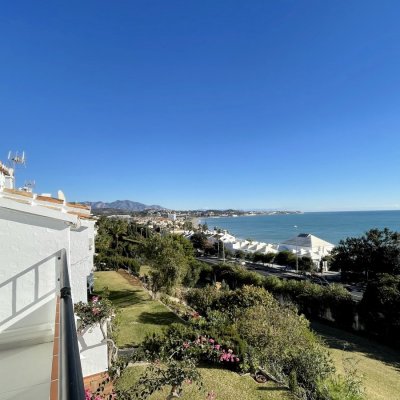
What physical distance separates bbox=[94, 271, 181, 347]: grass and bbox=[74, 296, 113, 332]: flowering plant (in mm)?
3690

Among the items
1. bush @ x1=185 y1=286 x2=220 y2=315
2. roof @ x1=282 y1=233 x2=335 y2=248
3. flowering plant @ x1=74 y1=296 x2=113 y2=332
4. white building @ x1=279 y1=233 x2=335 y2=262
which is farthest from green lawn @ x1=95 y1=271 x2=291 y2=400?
roof @ x1=282 y1=233 x2=335 y2=248

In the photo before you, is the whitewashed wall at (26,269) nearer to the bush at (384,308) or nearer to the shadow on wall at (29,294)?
the shadow on wall at (29,294)

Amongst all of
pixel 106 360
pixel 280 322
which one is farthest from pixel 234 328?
pixel 106 360

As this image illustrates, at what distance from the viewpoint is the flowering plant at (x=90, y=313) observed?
6.57 metres

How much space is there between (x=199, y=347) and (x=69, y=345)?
7.35 meters

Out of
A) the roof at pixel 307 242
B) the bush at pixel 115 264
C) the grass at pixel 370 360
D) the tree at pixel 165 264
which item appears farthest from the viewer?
the roof at pixel 307 242

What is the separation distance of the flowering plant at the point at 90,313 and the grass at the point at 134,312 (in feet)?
12.1

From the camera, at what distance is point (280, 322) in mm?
10328

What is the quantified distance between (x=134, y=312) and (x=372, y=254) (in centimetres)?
2848

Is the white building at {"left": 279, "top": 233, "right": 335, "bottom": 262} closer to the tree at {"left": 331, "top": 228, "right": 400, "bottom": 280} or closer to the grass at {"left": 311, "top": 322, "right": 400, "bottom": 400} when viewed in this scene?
the tree at {"left": 331, "top": 228, "right": 400, "bottom": 280}

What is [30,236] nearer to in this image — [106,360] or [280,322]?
[106,360]

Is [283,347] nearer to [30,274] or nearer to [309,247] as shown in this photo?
[30,274]

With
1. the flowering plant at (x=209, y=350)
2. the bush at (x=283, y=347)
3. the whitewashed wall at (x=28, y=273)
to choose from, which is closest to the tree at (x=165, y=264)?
the bush at (x=283, y=347)

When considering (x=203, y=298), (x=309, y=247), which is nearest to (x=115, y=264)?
(x=203, y=298)
